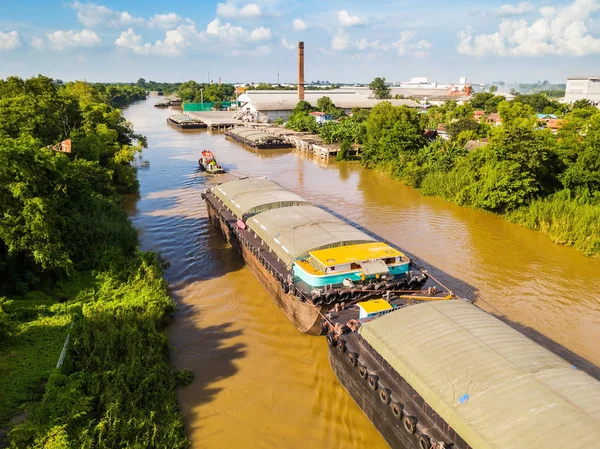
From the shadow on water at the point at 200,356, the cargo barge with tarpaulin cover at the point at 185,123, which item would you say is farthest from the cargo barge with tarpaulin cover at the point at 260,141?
the shadow on water at the point at 200,356

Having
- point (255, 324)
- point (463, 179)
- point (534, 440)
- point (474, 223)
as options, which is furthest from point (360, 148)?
point (534, 440)

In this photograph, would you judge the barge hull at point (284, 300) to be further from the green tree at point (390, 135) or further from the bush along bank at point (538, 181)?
the green tree at point (390, 135)

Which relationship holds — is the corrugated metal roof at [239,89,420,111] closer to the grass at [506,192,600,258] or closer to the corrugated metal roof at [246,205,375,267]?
the grass at [506,192,600,258]

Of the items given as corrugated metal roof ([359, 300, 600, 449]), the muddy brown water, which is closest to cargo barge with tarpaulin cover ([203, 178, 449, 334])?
the muddy brown water

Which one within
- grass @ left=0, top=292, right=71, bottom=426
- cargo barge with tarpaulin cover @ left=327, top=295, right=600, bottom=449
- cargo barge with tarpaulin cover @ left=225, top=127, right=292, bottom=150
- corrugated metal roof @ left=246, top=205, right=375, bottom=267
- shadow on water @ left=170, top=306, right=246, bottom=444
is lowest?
shadow on water @ left=170, top=306, right=246, bottom=444

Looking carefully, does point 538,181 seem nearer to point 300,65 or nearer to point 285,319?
point 285,319

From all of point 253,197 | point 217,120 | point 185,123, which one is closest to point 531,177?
point 253,197
